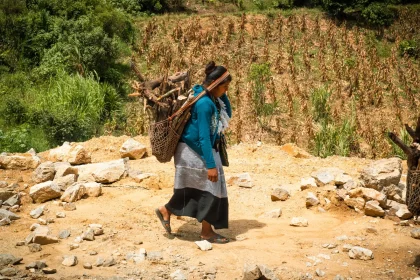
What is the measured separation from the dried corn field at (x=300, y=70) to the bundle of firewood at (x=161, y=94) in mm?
5654

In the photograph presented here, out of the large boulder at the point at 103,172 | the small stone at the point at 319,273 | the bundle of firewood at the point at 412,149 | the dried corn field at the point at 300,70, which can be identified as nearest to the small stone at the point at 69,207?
the large boulder at the point at 103,172

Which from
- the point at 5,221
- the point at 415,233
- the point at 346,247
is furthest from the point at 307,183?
the point at 5,221

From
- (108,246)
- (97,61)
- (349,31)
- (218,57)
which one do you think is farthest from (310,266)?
(349,31)

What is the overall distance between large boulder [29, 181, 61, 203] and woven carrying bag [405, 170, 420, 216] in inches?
157

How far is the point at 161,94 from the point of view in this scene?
540 cm

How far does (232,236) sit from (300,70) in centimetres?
1043

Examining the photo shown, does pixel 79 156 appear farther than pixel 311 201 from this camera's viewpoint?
Yes

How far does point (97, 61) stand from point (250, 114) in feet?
12.9

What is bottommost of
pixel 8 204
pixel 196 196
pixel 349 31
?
pixel 8 204

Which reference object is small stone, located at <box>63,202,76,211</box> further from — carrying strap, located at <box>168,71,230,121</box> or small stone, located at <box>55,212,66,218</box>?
carrying strap, located at <box>168,71,230,121</box>

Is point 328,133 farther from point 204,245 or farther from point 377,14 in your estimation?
point 377,14

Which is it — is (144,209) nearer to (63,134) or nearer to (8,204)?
(8,204)

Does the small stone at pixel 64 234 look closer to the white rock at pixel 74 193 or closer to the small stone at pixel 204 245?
the white rock at pixel 74 193

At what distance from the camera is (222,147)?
214 inches
